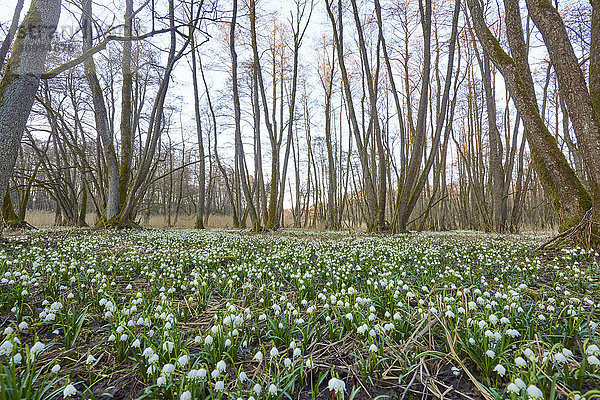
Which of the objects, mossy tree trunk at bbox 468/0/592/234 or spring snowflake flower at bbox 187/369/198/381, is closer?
spring snowflake flower at bbox 187/369/198/381

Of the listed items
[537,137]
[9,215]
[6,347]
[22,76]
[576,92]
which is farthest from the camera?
[9,215]

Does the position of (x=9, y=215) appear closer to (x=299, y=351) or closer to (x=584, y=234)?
(x=299, y=351)

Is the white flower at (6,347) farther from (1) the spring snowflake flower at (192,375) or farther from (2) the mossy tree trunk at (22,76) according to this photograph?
(2) the mossy tree trunk at (22,76)

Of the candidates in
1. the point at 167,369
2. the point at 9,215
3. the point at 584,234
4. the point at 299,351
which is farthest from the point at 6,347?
→ the point at 9,215

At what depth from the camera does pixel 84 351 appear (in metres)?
1.95

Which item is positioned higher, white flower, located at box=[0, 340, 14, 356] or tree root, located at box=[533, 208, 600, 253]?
tree root, located at box=[533, 208, 600, 253]

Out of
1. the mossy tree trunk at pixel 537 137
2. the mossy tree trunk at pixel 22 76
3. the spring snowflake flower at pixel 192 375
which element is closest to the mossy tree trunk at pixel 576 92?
the mossy tree trunk at pixel 537 137

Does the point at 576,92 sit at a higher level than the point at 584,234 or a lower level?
higher

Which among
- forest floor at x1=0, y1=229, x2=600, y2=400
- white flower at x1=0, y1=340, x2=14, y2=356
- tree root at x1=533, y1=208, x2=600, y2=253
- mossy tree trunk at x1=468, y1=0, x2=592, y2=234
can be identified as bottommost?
forest floor at x1=0, y1=229, x2=600, y2=400

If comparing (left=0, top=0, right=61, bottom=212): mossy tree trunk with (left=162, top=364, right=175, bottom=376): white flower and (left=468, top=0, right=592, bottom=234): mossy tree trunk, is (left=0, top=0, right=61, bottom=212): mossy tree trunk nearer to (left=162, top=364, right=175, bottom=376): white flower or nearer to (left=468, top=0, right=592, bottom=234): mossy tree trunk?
(left=162, top=364, right=175, bottom=376): white flower

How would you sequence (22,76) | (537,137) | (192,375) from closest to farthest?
(192,375) < (22,76) < (537,137)

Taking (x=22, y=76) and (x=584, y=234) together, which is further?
(x=22, y=76)

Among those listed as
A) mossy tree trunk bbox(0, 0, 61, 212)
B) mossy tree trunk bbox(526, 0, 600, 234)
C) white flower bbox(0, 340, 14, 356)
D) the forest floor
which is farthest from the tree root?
mossy tree trunk bbox(0, 0, 61, 212)

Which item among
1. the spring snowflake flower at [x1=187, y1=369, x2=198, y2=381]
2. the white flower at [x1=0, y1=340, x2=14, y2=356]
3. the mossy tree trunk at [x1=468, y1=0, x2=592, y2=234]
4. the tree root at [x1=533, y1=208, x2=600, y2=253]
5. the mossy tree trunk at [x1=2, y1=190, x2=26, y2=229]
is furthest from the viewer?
the mossy tree trunk at [x1=2, y1=190, x2=26, y2=229]
